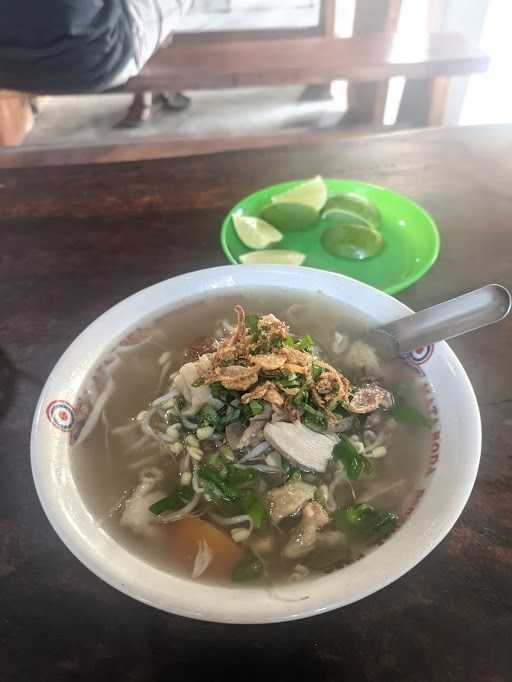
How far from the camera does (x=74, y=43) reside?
8.48 ft

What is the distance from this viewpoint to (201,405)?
113 cm

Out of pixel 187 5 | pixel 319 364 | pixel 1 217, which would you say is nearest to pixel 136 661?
pixel 319 364

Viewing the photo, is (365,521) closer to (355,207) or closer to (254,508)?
(254,508)

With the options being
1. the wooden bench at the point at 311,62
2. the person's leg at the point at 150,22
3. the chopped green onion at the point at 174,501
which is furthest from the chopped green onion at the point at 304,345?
the person's leg at the point at 150,22

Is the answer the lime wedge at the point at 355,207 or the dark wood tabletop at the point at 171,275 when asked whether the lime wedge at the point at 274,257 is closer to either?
the dark wood tabletop at the point at 171,275

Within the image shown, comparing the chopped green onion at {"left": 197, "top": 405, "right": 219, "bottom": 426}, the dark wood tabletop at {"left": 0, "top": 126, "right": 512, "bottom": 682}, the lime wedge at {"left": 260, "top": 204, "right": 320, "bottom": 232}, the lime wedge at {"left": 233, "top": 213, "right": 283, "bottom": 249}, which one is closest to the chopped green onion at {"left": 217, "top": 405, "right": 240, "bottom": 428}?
the chopped green onion at {"left": 197, "top": 405, "right": 219, "bottom": 426}

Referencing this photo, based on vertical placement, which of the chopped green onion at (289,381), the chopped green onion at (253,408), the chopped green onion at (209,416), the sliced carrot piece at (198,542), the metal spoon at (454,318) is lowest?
the sliced carrot piece at (198,542)

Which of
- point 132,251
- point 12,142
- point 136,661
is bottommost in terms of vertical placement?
point 12,142

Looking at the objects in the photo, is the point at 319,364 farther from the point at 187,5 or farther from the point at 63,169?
the point at 187,5

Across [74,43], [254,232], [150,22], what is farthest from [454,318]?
[150,22]

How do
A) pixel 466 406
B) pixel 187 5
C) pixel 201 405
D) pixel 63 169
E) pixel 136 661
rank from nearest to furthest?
pixel 136 661 < pixel 466 406 < pixel 201 405 < pixel 63 169 < pixel 187 5

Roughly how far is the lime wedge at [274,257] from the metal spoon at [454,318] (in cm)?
51

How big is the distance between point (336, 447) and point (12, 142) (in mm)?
3752

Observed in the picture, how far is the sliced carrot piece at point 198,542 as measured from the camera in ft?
3.13
